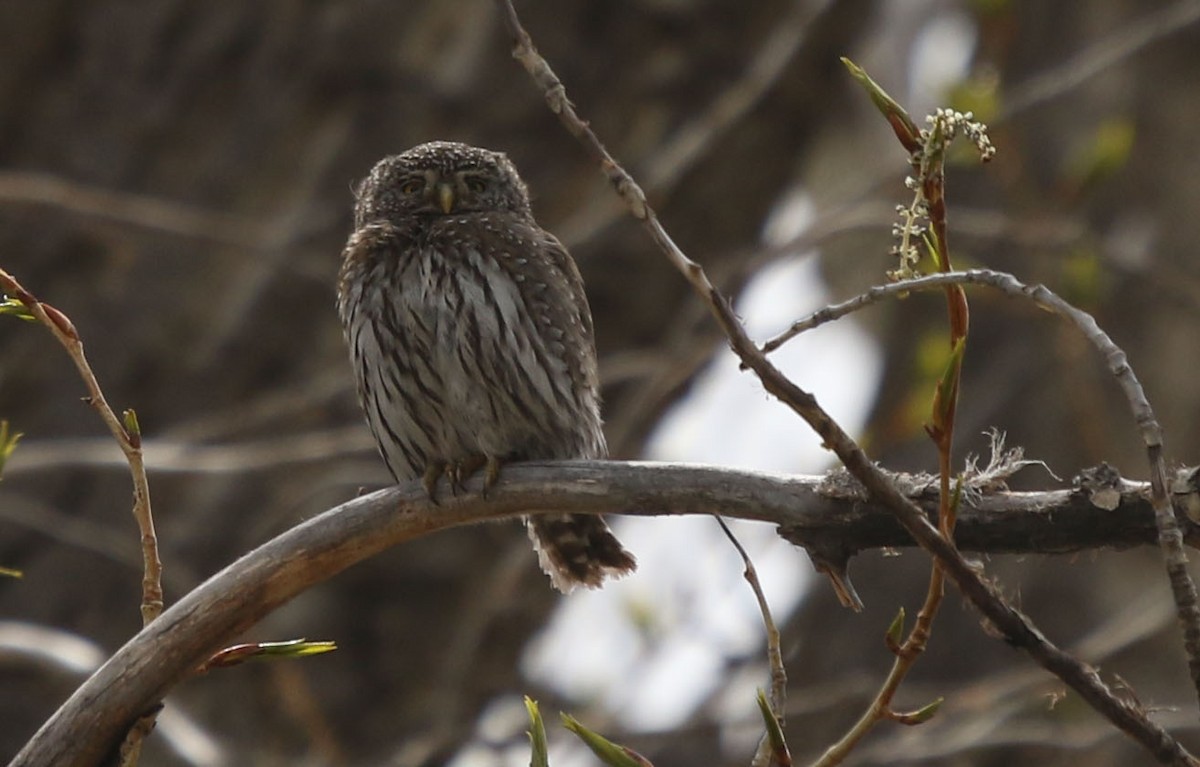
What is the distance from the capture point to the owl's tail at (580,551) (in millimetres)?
4691

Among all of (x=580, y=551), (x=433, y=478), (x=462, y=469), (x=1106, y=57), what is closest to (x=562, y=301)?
(x=580, y=551)

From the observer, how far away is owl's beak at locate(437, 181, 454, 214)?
16.6ft

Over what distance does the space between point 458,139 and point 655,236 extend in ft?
15.2

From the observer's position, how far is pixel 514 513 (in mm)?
3266

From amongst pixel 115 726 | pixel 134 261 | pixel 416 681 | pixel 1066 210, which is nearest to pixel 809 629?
pixel 416 681

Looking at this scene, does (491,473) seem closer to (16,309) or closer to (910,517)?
(16,309)

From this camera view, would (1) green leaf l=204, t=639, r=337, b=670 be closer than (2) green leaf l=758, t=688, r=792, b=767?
No

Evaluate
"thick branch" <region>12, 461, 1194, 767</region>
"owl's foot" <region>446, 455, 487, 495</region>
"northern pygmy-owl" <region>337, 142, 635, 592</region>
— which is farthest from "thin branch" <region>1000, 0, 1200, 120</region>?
"thick branch" <region>12, 461, 1194, 767</region>

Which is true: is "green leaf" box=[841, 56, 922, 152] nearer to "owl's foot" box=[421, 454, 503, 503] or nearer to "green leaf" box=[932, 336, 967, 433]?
"green leaf" box=[932, 336, 967, 433]

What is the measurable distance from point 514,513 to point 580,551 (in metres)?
1.46

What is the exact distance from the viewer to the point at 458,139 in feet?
22.6

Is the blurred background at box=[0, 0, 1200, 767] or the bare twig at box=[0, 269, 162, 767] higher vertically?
the blurred background at box=[0, 0, 1200, 767]

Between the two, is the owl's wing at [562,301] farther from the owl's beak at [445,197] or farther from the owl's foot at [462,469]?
the owl's foot at [462,469]

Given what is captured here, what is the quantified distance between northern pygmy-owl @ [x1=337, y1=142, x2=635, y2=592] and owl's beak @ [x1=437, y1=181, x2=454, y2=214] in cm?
8
